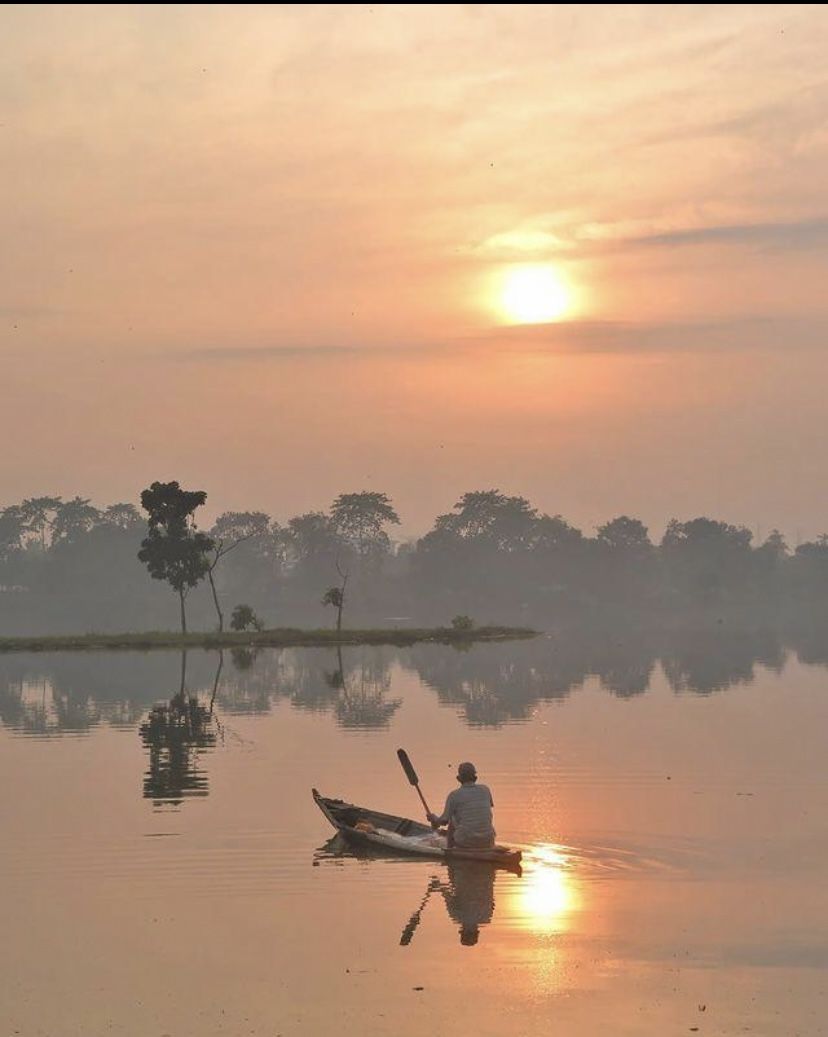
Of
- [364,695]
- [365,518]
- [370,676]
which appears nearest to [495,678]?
[370,676]

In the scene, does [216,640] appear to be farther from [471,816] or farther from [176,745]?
[471,816]

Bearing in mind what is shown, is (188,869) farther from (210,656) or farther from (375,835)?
(210,656)

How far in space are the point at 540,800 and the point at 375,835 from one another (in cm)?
536

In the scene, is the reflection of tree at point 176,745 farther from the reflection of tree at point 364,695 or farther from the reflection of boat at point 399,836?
the reflection of boat at point 399,836

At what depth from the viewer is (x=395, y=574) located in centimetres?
19750

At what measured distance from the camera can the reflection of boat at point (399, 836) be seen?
2209 centimetres

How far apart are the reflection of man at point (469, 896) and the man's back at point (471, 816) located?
0.37 metres

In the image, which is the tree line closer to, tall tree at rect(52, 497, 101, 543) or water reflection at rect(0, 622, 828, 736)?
tall tree at rect(52, 497, 101, 543)

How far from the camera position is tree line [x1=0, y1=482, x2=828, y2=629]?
177 meters

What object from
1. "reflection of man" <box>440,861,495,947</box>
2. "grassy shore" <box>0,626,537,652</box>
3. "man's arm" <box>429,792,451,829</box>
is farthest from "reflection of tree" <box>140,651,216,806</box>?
"grassy shore" <box>0,626,537,652</box>

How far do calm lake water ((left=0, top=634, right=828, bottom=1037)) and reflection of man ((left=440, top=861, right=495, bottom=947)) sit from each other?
0.20 ft

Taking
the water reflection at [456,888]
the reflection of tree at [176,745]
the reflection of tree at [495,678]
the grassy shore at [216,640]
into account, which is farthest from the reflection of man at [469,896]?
the grassy shore at [216,640]

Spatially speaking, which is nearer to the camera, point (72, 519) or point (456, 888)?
point (456, 888)

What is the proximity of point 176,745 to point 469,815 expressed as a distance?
718 inches
